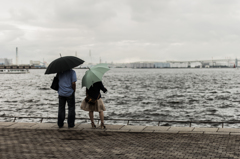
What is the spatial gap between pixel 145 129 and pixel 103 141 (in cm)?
180

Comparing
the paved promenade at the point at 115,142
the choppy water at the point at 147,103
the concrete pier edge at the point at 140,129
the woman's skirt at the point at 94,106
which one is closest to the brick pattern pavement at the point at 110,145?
the paved promenade at the point at 115,142

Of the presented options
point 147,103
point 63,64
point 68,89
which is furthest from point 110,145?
point 147,103

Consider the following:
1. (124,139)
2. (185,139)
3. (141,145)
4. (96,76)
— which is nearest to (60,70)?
(96,76)

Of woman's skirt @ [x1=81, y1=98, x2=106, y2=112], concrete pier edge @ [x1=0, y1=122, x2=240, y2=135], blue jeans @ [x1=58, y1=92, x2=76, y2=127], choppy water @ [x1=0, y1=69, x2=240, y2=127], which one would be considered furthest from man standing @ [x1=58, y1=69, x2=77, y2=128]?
choppy water @ [x1=0, y1=69, x2=240, y2=127]

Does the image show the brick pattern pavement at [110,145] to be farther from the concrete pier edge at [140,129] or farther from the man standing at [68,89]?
the man standing at [68,89]

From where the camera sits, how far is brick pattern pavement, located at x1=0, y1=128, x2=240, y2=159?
5.85m

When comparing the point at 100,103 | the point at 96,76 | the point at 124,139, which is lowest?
the point at 124,139

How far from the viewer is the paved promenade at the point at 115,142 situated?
5.90 m

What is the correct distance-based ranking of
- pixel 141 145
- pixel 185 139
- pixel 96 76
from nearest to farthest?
pixel 141 145 → pixel 185 139 → pixel 96 76

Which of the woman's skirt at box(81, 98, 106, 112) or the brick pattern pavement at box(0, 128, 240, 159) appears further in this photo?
the woman's skirt at box(81, 98, 106, 112)

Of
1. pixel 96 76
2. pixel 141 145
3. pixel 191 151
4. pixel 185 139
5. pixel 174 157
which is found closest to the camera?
pixel 174 157

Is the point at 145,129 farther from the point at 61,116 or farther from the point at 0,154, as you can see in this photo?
the point at 0,154

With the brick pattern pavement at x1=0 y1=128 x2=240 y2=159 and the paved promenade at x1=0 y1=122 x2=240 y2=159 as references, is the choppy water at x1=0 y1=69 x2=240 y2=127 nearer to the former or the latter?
the paved promenade at x1=0 y1=122 x2=240 y2=159

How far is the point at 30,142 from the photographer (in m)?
6.83
